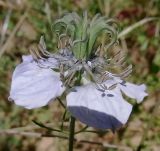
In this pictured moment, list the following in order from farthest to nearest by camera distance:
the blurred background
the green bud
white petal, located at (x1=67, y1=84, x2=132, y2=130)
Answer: the blurred background
the green bud
white petal, located at (x1=67, y1=84, x2=132, y2=130)

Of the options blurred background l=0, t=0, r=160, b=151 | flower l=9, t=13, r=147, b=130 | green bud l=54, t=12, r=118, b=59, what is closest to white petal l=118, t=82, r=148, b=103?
flower l=9, t=13, r=147, b=130

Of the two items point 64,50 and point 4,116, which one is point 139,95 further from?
point 4,116

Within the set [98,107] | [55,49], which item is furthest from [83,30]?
[55,49]

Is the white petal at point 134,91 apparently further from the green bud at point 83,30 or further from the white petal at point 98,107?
the green bud at point 83,30

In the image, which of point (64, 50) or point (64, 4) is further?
point (64, 4)

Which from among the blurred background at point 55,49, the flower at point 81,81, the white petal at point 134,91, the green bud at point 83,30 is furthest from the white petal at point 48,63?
the blurred background at point 55,49

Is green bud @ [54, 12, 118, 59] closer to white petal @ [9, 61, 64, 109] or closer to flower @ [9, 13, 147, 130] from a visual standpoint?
flower @ [9, 13, 147, 130]

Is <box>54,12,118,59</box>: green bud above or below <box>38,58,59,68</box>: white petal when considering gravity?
above

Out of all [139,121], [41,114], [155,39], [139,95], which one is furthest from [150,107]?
[139,95]
